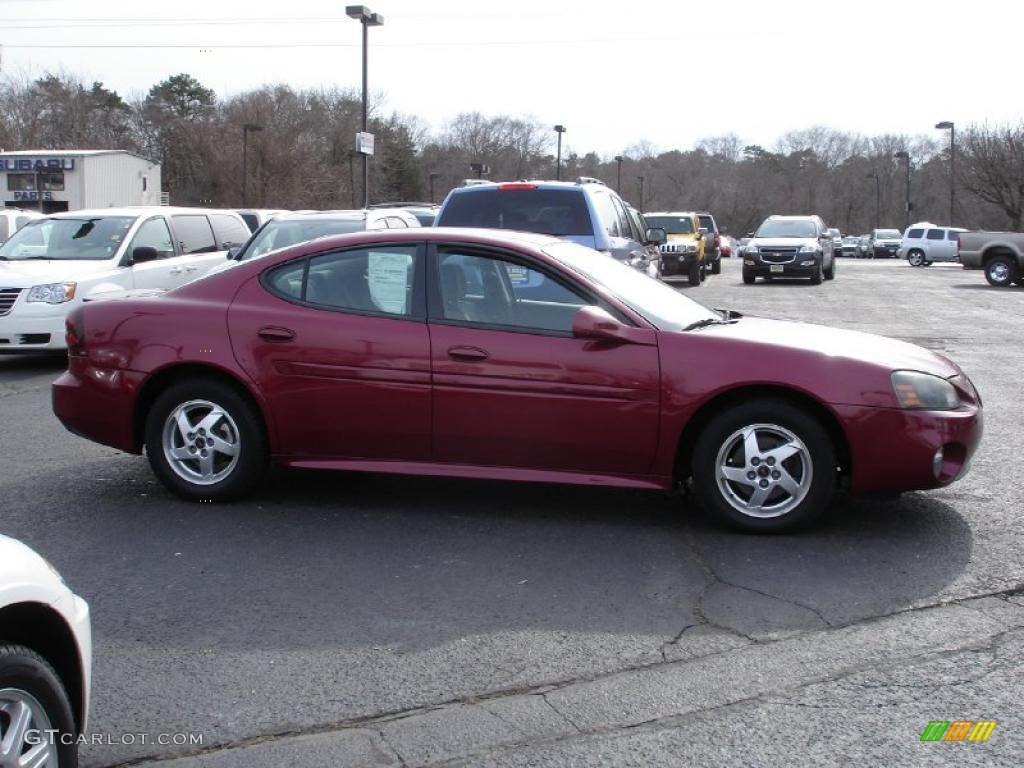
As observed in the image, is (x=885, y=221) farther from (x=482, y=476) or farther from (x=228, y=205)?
(x=482, y=476)

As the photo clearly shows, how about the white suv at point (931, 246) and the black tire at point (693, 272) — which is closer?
the black tire at point (693, 272)

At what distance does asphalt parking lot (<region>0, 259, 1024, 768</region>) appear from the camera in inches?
137

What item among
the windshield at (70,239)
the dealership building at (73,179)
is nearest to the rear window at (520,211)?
the windshield at (70,239)

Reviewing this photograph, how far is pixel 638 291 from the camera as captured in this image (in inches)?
241

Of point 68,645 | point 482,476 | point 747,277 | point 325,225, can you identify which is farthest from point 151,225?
point 747,277

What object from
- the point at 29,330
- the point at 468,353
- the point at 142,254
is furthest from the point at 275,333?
the point at 142,254

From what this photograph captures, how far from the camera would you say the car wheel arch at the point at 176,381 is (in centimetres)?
600

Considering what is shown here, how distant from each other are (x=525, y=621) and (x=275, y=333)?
236 centimetres

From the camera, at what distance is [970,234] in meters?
29.6

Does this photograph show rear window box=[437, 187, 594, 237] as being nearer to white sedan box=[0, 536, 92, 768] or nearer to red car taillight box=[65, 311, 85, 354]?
red car taillight box=[65, 311, 85, 354]

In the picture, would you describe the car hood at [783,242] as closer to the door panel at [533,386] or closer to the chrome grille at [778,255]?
the chrome grille at [778,255]

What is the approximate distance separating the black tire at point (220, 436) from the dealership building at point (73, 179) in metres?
55.9

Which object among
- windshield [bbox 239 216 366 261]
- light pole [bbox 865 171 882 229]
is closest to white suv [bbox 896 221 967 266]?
windshield [bbox 239 216 366 261]

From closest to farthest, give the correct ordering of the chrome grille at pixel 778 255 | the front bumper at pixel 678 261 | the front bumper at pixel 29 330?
1. the front bumper at pixel 29 330
2. the front bumper at pixel 678 261
3. the chrome grille at pixel 778 255
